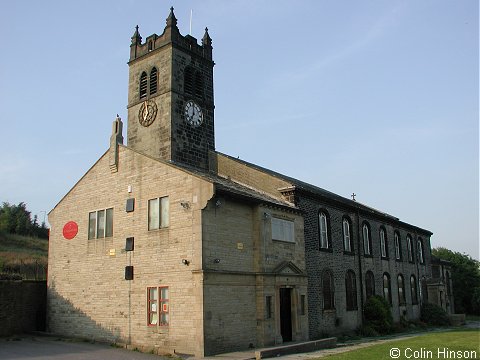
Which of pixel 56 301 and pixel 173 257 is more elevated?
pixel 173 257

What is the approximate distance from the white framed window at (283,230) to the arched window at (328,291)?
13.5ft

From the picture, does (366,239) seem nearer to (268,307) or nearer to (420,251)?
(420,251)

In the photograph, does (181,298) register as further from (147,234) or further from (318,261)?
(318,261)

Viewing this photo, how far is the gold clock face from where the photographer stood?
1051 inches

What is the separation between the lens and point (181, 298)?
1847cm

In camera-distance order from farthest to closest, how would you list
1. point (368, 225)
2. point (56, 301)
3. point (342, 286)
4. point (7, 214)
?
point (7, 214)
point (368, 225)
point (342, 286)
point (56, 301)

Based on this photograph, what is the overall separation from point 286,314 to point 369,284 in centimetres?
1061

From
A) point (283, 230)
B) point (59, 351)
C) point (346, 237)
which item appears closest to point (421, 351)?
point (283, 230)

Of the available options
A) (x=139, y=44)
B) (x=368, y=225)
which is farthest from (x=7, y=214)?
(x=368, y=225)

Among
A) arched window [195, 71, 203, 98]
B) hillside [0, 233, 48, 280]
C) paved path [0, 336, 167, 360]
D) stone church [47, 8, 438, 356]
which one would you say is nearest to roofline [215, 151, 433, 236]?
stone church [47, 8, 438, 356]

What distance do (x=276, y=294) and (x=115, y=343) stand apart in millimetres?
7075

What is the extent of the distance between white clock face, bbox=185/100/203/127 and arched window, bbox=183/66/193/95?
0.67 metres

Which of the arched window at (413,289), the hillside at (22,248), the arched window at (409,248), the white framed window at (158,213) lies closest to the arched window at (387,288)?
the arched window at (413,289)

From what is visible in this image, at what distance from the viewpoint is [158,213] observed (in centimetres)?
2038
